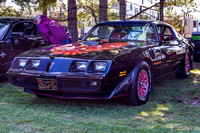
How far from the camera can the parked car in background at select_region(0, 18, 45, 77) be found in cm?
635

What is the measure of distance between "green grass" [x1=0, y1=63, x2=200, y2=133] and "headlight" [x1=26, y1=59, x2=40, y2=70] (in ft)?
1.98

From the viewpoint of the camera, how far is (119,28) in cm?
552

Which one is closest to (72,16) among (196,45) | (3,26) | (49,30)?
(49,30)

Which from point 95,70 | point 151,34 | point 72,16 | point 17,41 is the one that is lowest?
point 95,70

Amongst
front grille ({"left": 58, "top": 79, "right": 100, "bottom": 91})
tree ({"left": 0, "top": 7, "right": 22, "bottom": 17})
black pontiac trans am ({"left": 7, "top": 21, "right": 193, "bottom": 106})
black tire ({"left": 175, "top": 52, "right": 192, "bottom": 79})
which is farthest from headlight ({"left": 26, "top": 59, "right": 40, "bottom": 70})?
tree ({"left": 0, "top": 7, "right": 22, "bottom": 17})

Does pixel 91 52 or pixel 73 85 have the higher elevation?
pixel 91 52

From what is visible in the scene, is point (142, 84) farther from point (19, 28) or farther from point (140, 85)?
point (19, 28)

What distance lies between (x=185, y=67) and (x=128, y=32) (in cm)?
231

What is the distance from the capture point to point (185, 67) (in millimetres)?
6922

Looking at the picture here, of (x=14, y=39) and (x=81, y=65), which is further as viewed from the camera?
(x=14, y=39)

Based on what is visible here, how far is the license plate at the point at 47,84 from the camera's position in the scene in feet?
12.8

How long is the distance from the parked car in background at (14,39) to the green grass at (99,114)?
1255mm

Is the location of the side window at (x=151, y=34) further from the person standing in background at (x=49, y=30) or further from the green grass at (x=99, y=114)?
the person standing in background at (x=49, y=30)

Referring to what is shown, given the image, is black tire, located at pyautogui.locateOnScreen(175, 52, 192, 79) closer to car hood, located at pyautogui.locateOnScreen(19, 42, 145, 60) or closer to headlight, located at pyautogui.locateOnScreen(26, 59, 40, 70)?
car hood, located at pyautogui.locateOnScreen(19, 42, 145, 60)
